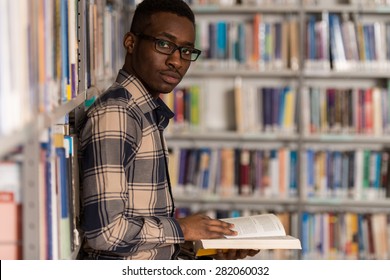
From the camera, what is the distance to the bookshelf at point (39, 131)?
111 cm

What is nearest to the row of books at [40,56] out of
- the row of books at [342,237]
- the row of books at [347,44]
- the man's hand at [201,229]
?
the man's hand at [201,229]

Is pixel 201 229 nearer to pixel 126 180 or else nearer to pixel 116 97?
pixel 126 180

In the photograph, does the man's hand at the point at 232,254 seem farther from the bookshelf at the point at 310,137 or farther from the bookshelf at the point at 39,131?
the bookshelf at the point at 310,137

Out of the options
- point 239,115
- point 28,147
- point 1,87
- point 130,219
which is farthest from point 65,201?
point 239,115

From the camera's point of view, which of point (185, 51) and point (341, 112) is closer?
point (185, 51)

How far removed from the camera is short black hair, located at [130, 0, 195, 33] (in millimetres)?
1936

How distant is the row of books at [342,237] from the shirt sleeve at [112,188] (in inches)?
88.7

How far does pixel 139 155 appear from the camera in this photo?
1738mm

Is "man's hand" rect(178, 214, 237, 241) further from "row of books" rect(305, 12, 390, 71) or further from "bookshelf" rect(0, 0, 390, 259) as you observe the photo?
"row of books" rect(305, 12, 390, 71)

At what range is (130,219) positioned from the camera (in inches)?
65.0

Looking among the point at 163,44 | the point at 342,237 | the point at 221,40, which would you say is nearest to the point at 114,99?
the point at 163,44

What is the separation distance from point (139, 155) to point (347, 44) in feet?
7.56
